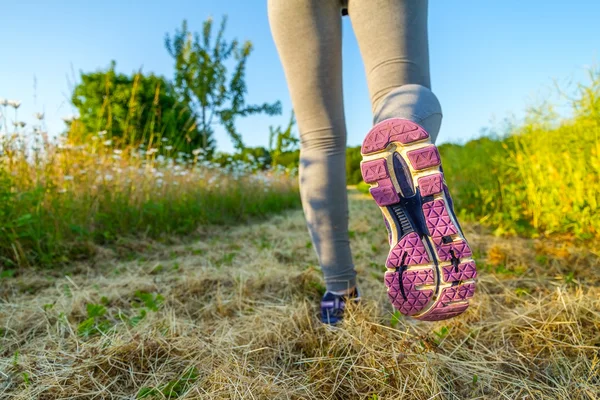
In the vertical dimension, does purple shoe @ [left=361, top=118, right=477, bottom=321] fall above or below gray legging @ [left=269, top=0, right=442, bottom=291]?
below

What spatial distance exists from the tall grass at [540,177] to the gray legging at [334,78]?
6.19ft

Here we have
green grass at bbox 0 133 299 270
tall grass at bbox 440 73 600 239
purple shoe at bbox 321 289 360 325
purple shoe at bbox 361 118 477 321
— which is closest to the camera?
purple shoe at bbox 361 118 477 321

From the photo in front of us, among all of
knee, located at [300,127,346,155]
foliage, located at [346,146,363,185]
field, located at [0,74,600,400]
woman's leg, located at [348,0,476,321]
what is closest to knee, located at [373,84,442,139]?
woman's leg, located at [348,0,476,321]

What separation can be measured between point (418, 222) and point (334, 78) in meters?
0.53

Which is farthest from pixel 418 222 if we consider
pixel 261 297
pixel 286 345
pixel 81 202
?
pixel 81 202

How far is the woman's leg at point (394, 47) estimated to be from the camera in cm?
85

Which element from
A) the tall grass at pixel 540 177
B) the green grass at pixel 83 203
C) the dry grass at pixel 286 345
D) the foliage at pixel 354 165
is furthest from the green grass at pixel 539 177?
the foliage at pixel 354 165

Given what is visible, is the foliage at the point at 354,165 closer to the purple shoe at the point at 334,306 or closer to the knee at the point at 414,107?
the purple shoe at the point at 334,306

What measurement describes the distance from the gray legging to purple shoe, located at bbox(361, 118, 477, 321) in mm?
95

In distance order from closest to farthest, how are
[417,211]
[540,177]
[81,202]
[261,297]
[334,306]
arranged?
[417,211] → [334,306] → [261,297] → [81,202] → [540,177]

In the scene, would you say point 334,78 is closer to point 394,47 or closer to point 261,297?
point 394,47

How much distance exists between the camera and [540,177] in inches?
112

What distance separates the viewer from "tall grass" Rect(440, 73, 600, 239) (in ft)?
7.48

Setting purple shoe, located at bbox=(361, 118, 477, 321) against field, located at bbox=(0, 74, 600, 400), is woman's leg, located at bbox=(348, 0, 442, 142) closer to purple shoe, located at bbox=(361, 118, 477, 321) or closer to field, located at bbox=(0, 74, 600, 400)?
purple shoe, located at bbox=(361, 118, 477, 321)
